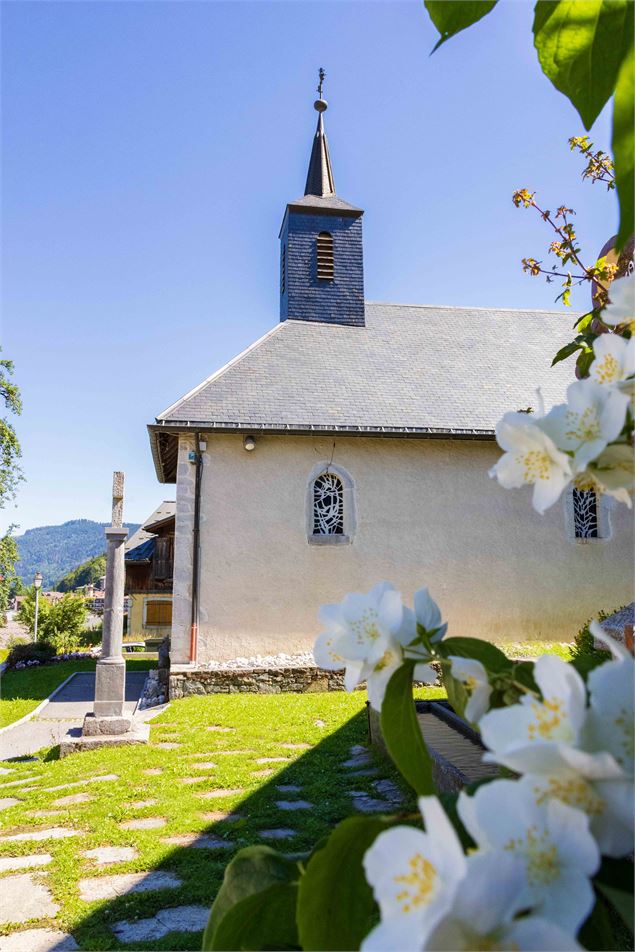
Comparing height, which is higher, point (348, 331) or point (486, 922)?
point (348, 331)

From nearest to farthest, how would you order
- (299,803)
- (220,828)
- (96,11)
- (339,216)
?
(96,11) → (220,828) → (299,803) → (339,216)

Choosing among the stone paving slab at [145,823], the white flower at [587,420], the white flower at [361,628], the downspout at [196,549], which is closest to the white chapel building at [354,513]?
the downspout at [196,549]

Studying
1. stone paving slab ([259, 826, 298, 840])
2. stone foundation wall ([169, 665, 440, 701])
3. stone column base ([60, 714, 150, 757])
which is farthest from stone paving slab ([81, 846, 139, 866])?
stone foundation wall ([169, 665, 440, 701])

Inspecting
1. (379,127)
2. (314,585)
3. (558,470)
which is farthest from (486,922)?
(314,585)

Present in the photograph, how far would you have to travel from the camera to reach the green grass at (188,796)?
3.75m

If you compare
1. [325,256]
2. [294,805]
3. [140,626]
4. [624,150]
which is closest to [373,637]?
[624,150]

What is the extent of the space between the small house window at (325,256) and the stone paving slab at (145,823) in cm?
1187

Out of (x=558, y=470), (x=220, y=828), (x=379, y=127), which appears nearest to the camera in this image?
(x=558, y=470)

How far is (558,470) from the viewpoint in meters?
0.60

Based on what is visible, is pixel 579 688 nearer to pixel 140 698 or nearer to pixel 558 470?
pixel 558 470

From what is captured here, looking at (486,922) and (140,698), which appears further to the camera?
(140,698)

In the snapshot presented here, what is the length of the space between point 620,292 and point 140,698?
40.6 ft

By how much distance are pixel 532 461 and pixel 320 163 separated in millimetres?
17849

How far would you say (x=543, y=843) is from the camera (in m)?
0.37
